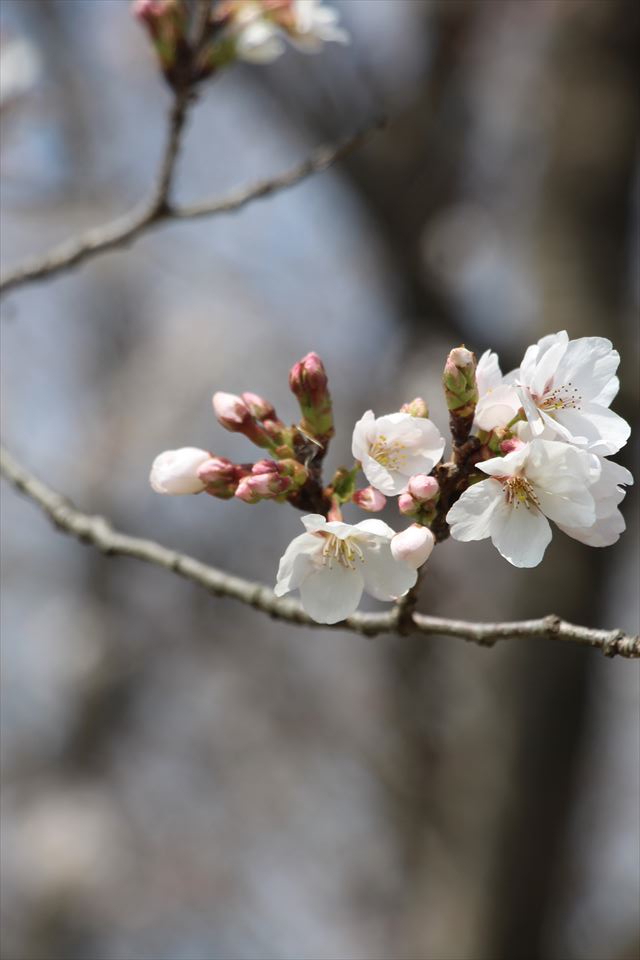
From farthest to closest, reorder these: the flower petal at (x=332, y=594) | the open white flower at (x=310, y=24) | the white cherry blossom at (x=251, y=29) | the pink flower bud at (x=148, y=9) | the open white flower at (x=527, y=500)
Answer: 1. the open white flower at (x=310, y=24)
2. the white cherry blossom at (x=251, y=29)
3. the pink flower bud at (x=148, y=9)
4. the flower petal at (x=332, y=594)
5. the open white flower at (x=527, y=500)

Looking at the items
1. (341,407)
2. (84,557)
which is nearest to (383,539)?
(341,407)

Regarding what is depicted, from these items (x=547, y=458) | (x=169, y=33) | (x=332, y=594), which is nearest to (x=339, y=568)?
(x=332, y=594)

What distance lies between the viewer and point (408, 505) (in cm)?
89

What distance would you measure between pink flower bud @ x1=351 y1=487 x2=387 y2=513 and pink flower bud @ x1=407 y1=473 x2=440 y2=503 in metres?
0.07

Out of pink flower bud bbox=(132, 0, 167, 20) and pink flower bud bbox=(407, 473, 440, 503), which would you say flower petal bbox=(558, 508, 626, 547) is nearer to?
pink flower bud bbox=(407, 473, 440, 503)

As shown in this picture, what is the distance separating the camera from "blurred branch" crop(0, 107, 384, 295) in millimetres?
1638

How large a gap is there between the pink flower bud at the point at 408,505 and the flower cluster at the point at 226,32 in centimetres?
110

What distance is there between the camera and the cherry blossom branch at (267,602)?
2.96ft

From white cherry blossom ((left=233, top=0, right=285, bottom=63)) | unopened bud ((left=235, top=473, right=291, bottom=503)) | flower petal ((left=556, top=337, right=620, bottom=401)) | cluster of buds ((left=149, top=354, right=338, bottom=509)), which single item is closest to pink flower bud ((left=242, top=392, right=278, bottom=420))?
cluster of buds ((left=149, top=354, right=338, bottom=509))

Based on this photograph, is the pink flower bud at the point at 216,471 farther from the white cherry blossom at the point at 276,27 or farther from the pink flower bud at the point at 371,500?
the white cherry blossom at the point at 276,27

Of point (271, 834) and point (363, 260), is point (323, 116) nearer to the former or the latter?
point (363, 260)

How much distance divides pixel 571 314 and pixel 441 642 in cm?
213

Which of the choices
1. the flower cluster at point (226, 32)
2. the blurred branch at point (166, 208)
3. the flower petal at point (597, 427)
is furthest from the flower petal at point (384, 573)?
the flower cluster at point (226, 32)

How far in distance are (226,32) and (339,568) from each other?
1254mm
